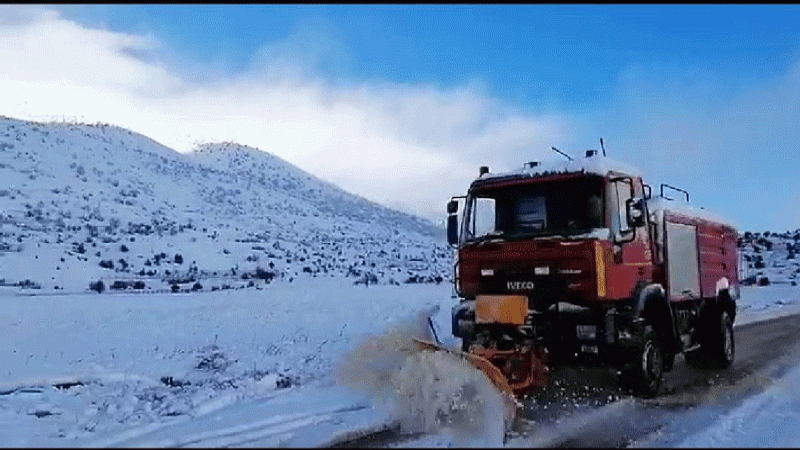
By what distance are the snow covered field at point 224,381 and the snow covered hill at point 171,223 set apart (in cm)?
508

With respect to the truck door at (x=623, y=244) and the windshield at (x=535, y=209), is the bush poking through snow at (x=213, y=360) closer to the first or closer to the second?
the windshield at (x=535, y=209)

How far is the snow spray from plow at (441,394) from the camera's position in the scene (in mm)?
7246

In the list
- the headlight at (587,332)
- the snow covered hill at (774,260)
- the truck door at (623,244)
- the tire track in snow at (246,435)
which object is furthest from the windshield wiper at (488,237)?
the snow covered hill at (774,260)

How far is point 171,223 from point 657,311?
48.3m

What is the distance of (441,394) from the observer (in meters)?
7.61

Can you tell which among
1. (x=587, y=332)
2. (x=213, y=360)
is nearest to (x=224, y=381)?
(x=213, y=360)

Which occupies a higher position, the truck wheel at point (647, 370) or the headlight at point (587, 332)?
the headlight at point (587, 332)

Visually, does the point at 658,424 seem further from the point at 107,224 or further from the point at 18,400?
the point at 107,224

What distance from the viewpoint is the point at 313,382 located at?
34.2ft

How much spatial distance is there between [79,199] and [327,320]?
43539mm

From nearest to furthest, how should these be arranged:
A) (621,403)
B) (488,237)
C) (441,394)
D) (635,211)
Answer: (441,394) < (621,403) < (635,211) < (488,237)

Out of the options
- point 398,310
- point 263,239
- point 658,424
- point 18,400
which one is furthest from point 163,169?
point 658,424

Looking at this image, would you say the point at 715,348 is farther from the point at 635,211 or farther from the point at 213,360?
the point at 213,360

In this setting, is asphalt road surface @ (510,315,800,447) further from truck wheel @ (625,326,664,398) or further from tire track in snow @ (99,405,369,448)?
tire track in snow @ (99,405,369,448)
